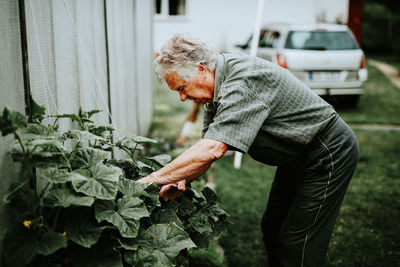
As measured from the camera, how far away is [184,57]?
206 centimetres

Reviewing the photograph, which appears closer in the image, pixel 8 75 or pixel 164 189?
pixel 8 75

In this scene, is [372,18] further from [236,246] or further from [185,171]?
[185,171]

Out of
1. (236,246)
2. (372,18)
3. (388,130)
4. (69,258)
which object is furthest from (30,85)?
(372,18)

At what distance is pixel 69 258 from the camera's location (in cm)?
163

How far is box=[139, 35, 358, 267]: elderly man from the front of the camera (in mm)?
1923

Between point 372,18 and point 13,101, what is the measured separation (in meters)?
21.5

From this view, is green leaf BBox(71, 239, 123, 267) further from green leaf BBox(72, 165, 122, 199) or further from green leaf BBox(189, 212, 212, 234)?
green leaf BBox(189, 212, 212, 234)

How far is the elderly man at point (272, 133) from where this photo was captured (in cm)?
192

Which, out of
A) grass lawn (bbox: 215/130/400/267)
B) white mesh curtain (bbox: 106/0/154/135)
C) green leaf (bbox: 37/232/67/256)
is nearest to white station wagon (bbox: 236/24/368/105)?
grass lawn (bbox: 215/130/400/267)

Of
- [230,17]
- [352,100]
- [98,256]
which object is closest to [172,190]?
[98,256]

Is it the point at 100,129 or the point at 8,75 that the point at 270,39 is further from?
the point at 8,75

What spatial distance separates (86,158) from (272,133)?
94 cm

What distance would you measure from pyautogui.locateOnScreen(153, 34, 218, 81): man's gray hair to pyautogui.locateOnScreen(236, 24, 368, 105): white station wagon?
6756 millimetres

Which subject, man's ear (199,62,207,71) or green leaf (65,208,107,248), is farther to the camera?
man's ear (199,62,207,71)
